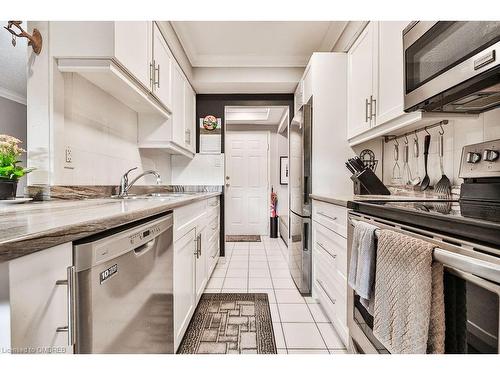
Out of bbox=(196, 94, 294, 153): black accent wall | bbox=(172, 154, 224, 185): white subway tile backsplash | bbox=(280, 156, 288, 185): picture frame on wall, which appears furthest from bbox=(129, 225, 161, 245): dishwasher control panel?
bbox=(280, 156, 288, 185): picture frame on wall

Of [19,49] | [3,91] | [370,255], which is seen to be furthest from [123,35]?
[370,255]

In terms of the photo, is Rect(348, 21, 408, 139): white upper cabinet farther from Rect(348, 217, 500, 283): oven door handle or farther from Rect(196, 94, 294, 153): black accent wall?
Rect(196, 94, 294, 153): black accent wall

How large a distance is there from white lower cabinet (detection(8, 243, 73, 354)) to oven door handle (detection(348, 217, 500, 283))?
96 cm

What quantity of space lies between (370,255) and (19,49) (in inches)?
79.0

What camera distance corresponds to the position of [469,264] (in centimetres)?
70

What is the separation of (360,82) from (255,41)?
1.24 metres

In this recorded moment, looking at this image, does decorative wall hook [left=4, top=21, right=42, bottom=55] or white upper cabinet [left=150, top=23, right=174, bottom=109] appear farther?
white upper cabinet [left=150, top=23, right=174, bottom=109]

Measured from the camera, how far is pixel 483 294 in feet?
2.31

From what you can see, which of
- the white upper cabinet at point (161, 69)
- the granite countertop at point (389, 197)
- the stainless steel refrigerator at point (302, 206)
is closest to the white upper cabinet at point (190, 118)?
the white upper cabinet at point (161, 69)

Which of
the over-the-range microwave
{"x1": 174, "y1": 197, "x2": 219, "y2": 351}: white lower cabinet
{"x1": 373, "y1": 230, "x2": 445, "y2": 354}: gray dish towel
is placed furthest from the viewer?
{"x1": 174, "y1": 197, "x2": 219, "y2": 351}: white lower cabinet

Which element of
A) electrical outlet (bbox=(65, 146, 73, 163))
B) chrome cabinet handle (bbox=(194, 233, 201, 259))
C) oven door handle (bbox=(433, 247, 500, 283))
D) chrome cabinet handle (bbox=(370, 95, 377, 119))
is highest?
chrome cabinet handle (bbox=(370, 95, 377, 119))

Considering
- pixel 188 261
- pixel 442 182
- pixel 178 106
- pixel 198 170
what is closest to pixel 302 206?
pixel 442 182

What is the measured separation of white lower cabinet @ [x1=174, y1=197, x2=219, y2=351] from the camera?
1525 millimetres

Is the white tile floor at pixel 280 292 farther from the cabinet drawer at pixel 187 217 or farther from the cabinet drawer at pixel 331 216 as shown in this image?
the cabinet drawer at pixel 187 217
